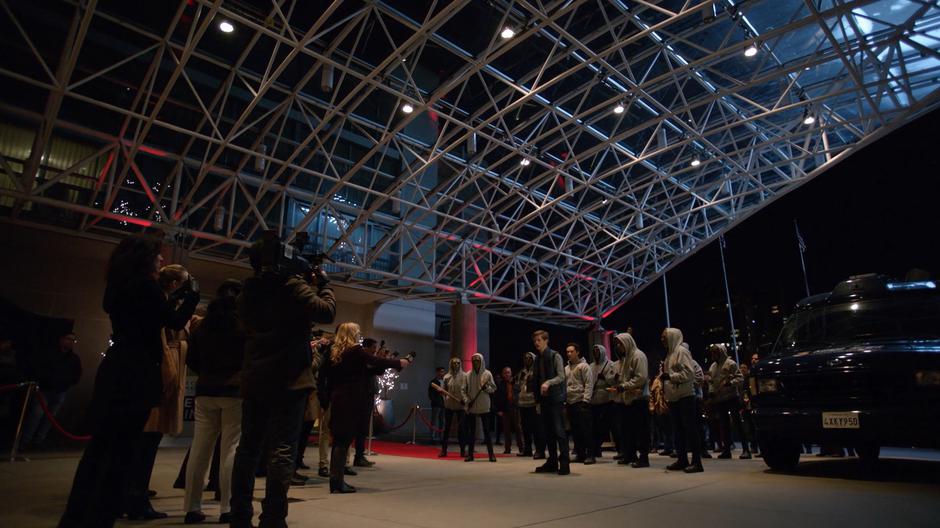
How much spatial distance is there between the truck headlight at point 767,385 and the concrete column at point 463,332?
1320 cm

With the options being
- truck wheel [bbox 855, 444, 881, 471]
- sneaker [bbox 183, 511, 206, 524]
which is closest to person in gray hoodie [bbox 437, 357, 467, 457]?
truck wheel [bbox 855, 444, 881, 471]

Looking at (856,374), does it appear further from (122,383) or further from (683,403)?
(122,383)

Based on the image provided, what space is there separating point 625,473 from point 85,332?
44.7ft

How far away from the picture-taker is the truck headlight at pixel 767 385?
555 cm

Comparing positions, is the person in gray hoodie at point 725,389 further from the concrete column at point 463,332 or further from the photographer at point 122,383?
the concrete column at point 463,332

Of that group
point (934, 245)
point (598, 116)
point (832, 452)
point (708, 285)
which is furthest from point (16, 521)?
point (708, 285)

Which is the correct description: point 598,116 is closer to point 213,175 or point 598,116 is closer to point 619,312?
point 213,175

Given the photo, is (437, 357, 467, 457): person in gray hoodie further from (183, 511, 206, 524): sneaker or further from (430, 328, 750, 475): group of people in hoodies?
(183, 511, 206, 524): sneaker

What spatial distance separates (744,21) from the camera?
1232 centimetres

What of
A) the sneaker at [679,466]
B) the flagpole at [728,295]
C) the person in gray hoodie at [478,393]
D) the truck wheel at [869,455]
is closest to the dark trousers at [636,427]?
the sneaker at [679,466]

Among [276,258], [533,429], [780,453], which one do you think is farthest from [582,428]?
[276,258]

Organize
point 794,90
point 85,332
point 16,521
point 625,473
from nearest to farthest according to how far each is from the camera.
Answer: point 16,521
point 625,473
point 85,332
point 794,90

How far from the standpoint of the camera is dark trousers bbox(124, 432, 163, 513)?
358 centimetres

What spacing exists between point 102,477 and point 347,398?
2.55 m
